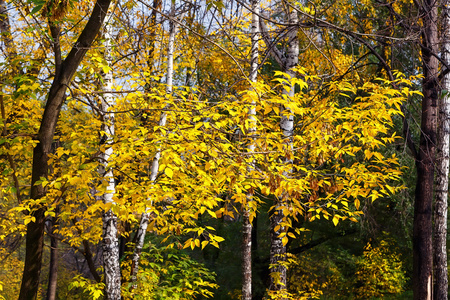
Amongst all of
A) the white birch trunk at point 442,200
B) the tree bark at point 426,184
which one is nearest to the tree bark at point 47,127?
the tree bark at point 426,184

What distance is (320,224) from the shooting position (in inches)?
526

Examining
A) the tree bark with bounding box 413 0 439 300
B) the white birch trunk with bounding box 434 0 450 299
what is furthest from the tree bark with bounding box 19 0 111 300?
the white birch trunk with bounding box 434 0 450 299

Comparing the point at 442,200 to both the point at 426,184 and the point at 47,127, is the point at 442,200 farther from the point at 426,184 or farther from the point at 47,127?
the point at 47,127

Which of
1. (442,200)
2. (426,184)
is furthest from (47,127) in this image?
(442,200)

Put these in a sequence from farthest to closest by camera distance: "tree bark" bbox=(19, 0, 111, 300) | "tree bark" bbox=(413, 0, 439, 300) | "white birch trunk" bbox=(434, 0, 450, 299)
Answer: "white birch trunk" bbox=(434, 0, 450, 299) < "tree bark" bbox=(413, 0, 439, 300) < "tree bark" bbox=(19, 0, 111, 300)

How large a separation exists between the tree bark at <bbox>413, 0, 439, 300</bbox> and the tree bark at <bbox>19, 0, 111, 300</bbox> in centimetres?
502

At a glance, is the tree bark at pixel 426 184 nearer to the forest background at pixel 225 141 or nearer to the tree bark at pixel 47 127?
the forest background at pixel 225 141

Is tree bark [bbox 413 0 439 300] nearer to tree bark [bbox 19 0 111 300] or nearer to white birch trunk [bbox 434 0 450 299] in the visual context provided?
white birch trunk [bbox 434 0 450 299]

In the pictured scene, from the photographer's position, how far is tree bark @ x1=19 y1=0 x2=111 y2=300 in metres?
A: 3.92

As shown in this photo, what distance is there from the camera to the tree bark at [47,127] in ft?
12.8

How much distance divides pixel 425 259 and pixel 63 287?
2040 centimetres

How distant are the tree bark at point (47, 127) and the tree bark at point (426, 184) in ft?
16.5

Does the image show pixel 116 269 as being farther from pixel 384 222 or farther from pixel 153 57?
pixel 384 222

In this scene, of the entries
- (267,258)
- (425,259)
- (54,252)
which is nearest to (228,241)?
(267,258)
